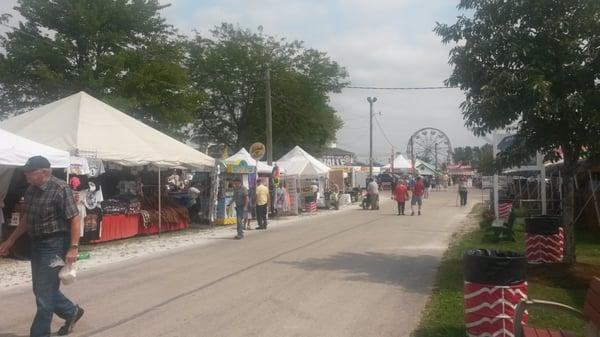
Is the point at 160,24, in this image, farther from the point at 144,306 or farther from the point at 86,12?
the point at 144,306

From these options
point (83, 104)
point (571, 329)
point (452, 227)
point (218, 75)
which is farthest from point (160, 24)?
point (571, 329)

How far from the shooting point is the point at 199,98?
1378 inches

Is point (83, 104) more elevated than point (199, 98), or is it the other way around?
point (199, 98)

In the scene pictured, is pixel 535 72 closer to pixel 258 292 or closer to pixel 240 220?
pixel 258 292

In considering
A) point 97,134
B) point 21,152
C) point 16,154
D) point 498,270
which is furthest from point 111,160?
point 498,270

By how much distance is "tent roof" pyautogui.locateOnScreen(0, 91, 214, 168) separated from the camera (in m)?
15.4

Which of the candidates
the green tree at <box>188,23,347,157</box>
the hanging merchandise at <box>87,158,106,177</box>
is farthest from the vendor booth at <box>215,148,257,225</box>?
the green tree at <box>188,23,347,157</box>

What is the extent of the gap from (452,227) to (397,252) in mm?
6760

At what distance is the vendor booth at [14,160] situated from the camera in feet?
37.1

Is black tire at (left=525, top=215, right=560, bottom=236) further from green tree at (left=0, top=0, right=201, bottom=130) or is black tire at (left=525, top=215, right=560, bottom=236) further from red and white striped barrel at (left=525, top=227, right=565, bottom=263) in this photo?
green tree at (left=0, top=0, right=201, bottom=130)

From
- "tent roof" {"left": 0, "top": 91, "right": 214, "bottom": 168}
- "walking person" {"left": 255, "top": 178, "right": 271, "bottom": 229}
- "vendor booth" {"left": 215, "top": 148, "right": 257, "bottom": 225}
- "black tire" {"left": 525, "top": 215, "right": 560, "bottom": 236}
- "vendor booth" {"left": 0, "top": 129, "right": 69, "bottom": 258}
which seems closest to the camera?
"black tire" {"left": 525, "top": 215, "right": 560, "bottom": 236}

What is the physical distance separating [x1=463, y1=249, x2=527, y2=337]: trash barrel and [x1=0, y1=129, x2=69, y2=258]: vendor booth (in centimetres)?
931

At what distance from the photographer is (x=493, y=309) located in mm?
5766

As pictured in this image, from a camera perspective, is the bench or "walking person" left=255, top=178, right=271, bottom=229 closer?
the bench
